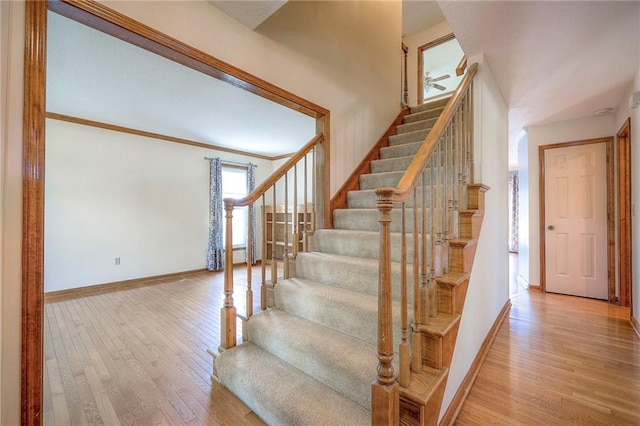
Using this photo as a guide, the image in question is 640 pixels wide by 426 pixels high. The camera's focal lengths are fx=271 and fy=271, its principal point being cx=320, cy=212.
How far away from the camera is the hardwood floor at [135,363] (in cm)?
154

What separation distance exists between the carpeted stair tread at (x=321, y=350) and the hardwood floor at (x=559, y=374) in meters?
0.66

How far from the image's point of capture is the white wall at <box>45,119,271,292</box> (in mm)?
3639

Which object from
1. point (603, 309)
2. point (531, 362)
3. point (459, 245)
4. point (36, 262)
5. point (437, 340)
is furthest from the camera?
point (603, 309)

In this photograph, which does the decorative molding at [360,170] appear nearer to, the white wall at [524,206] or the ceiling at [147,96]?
the ceiling at [147,96]

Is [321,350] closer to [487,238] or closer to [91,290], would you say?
[487,238]

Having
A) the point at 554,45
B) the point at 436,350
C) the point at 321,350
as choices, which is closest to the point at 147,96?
the point at 321,350

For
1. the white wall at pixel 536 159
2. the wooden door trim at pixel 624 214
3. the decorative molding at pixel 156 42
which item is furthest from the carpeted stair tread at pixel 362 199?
the wooden door trim at pixel 624 214

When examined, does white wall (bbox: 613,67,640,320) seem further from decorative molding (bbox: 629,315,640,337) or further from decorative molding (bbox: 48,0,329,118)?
decorative molding (bbox: 48,0,329,118)

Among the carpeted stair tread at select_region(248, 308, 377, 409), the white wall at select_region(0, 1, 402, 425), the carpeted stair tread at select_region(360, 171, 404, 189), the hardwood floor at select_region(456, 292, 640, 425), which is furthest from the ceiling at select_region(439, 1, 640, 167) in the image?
the hardwood floor at select_region(456, 292, 640, 425)

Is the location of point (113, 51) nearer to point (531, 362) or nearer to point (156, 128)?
point (156, 128)

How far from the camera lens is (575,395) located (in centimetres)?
166

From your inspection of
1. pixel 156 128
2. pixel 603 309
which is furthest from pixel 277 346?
pixel 156 128

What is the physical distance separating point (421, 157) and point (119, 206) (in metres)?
4.51

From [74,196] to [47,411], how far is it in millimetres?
3159
